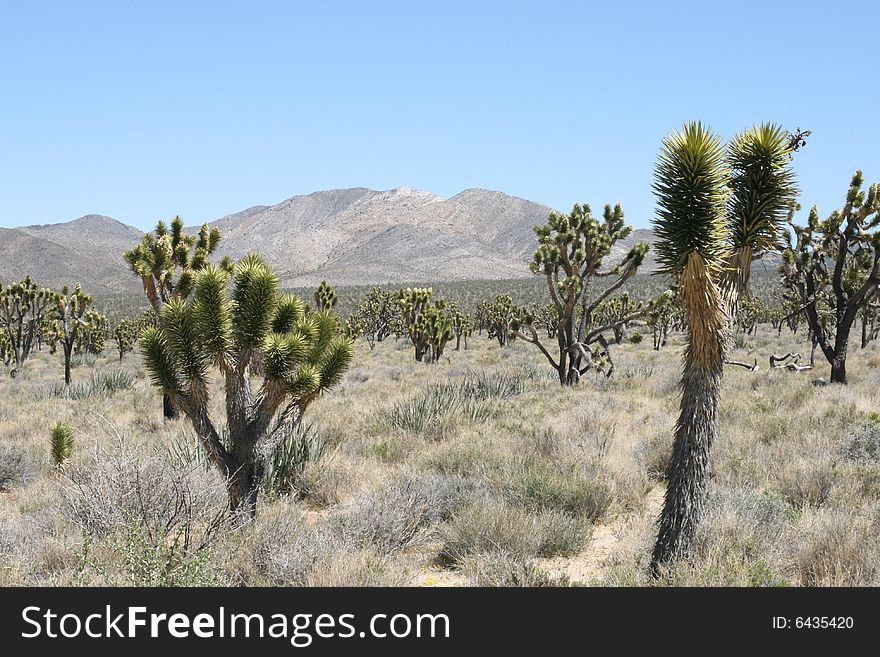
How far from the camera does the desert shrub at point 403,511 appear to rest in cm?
603

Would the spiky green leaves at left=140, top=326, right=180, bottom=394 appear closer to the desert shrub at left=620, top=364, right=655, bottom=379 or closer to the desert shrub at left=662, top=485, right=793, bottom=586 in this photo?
the desert shrub at left=662, top=485, right=793, bottom=586

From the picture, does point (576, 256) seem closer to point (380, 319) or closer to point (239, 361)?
point (239, 361)

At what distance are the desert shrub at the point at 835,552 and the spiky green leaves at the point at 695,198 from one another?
7.75 feet

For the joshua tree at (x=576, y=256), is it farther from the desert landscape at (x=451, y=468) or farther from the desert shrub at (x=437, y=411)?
the desert landscape at (x=451, y=468)

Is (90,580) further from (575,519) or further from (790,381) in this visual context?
(790,381)

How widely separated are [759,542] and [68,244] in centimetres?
18895

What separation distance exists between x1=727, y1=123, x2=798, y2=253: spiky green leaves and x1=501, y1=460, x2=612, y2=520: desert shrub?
3135 millimetres

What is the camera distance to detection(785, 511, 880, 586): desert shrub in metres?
4.93

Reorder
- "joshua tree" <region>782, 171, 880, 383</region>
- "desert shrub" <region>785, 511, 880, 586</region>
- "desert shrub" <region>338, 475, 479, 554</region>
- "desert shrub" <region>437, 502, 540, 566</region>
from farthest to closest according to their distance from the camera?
"joshua tree" <region>782, 171, 880, 383</region>
"desert shrub" <region>338, 475, 479, 554</region>
"desert shrub" <region>437, 502, 540, 566</region>
"desert shrub" <region>785, 511, 880, 586</region>

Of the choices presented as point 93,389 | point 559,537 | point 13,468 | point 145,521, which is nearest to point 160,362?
point 145,521

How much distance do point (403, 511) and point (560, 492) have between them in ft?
5.55

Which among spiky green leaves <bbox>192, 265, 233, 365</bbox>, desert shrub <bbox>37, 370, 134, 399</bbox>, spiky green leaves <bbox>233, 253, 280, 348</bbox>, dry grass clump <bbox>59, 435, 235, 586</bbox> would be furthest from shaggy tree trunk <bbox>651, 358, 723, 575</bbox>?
desert shrub <bbox>37, 370, 134, 399</bbox>
